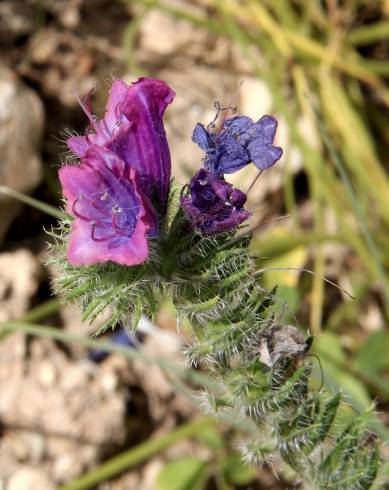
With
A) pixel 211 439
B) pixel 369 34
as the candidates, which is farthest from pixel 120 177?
pixel 369 34

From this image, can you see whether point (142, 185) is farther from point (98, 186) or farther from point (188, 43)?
point (188, 43)

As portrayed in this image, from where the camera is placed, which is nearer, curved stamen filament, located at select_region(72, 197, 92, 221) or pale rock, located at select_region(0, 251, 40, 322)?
curved stamen filament, located at select_region(72, 197, 92, 221)

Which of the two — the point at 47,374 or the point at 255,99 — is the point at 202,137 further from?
the point at 255,99

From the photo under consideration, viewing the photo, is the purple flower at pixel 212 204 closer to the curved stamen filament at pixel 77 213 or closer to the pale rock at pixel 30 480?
the curved stamen filament at pixel 77 213

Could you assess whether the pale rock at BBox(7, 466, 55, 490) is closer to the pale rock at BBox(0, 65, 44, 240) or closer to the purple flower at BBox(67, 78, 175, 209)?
the pale rock at BBox(0, 65, 44, 240)

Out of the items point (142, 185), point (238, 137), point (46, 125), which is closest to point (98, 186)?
point (142, 185)

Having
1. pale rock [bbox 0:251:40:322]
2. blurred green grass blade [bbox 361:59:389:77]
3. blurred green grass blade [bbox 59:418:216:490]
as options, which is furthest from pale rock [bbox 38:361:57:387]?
blurred green grass blade [bbox 361:59:389:77]

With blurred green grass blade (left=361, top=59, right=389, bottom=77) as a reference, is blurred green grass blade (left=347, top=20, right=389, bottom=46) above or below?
above

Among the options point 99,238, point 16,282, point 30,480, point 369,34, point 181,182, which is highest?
→ point 369,34

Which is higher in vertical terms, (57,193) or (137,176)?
(137,176)
